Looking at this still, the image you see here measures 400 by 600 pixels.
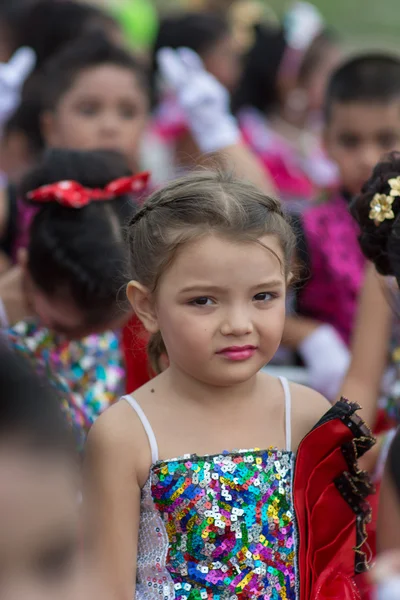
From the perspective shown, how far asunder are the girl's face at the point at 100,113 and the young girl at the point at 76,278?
897 mm

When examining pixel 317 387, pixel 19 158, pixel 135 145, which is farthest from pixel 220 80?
pixel 317 387

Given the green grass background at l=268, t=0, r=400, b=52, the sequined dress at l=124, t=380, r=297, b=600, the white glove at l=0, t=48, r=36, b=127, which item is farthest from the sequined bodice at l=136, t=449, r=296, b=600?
the green grass background at l=268, t=0, r=400, b=52

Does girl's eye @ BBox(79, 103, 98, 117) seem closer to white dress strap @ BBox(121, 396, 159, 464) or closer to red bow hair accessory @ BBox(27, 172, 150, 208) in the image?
red bow hair accessory @ BBox(27, 172, 150, 208)

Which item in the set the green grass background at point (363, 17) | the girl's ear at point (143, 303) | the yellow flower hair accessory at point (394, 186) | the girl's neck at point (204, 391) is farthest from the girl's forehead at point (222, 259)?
the green grass background at point (363, 17)

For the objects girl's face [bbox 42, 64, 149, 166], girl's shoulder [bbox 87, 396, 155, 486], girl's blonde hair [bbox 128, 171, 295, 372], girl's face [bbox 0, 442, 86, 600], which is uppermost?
girl's face [bbox 42, 64, 149, 166]

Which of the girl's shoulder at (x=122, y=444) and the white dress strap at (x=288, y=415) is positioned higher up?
the white dress strap at (x=288, y=415)

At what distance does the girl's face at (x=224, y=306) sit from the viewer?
1.76m

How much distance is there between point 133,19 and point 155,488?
6.49m

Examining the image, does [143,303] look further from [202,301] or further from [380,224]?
[380,224]

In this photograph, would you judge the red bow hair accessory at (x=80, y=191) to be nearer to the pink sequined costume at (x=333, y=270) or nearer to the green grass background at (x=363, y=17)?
the pink sequined costume at (x=333, y=270)

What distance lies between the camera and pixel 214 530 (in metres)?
1.80

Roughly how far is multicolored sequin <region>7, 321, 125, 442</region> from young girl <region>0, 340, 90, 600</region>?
166 cm

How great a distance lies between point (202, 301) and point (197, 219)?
153mm

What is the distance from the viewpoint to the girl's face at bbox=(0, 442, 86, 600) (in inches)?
33.1
